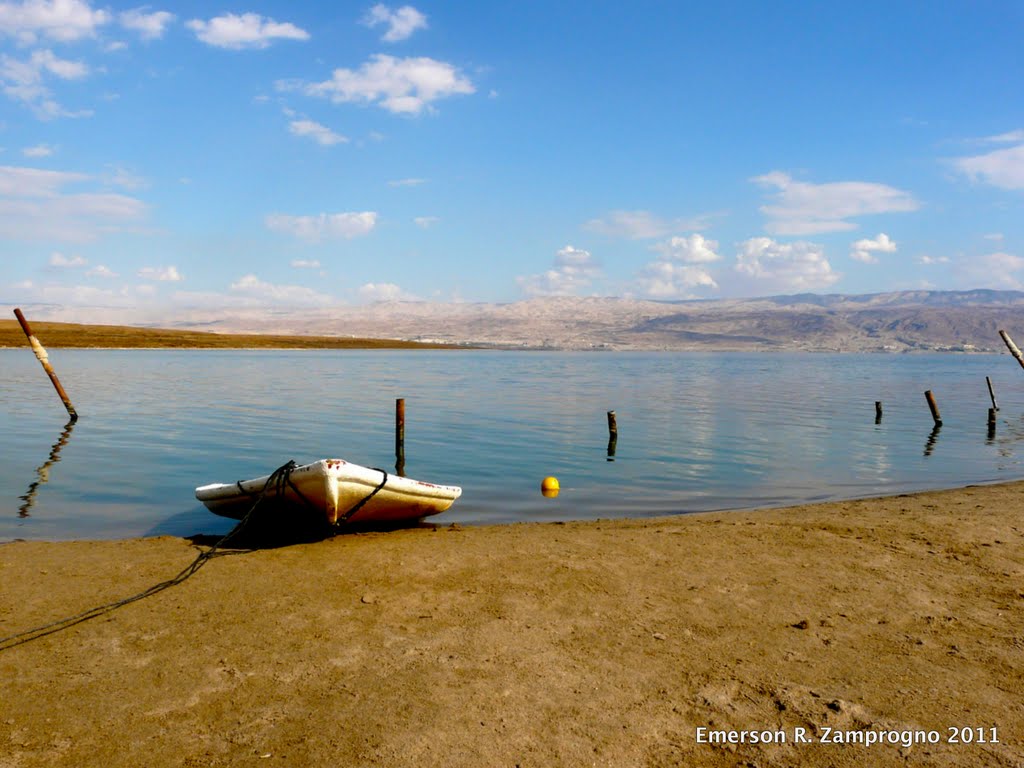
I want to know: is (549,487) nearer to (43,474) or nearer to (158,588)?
(158,588)

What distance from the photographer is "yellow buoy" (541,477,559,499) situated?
1791cm

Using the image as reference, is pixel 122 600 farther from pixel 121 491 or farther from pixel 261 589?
pixel 121 491

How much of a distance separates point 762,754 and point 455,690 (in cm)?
255

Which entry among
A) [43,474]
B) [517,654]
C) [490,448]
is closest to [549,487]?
[490,448]

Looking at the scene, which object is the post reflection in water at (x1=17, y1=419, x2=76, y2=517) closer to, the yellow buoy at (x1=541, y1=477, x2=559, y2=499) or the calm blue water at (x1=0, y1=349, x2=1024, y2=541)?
the calm blue water at (x1=0, y1=349, x2=1024, y2=541)

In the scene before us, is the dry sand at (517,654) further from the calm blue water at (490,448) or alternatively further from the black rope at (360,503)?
the calm blue water at (490,448)

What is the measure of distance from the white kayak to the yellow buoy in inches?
155

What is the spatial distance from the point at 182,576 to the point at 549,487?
33.8ft

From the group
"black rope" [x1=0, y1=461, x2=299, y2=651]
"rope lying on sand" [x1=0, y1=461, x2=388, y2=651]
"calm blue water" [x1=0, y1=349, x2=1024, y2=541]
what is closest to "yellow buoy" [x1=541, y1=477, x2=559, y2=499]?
"calm blue water" [x1=0, y1=349, x2=1024, y2=541]

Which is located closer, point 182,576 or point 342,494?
point 182,576

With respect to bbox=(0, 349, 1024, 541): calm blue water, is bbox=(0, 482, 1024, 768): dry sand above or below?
above

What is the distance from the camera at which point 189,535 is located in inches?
531

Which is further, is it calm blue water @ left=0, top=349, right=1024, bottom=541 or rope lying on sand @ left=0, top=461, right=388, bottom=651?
calm blue water @ left=0, top=349, right=1024, bottom=541

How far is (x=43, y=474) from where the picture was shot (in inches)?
760
